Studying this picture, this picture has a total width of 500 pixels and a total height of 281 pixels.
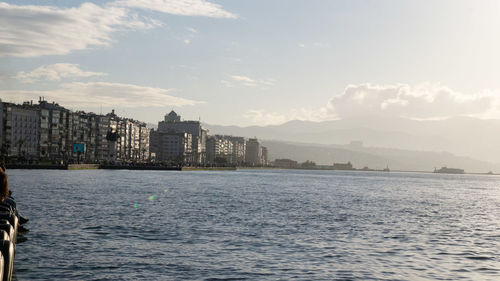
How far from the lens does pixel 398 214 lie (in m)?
63.4

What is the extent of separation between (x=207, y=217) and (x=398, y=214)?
2187 cm

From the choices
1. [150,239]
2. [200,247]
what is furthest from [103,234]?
[200,247]

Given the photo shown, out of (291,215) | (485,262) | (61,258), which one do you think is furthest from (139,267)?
(291,215)

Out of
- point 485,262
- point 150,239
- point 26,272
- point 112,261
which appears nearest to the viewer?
point 26,272

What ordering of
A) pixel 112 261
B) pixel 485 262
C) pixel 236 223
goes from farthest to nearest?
pixel 236 223
pixel 485 262
pixel 112 261

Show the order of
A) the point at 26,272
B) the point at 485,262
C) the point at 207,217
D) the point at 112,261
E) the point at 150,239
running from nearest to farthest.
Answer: the point at 26,272, the point at 112,261, the point at 485,262, the point at 150,239, the point at 207,217

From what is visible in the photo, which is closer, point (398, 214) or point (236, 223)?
point (236, 223)

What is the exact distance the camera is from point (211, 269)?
28281 mm

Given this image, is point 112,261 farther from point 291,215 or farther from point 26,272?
point 291,215

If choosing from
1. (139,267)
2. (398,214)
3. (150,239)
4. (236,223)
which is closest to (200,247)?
(150,239)

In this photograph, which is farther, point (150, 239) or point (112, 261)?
point (150, 239)

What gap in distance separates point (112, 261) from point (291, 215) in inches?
1166

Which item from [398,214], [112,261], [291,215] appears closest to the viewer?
[112,261]

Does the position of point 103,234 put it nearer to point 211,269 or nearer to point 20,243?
point 20,243
